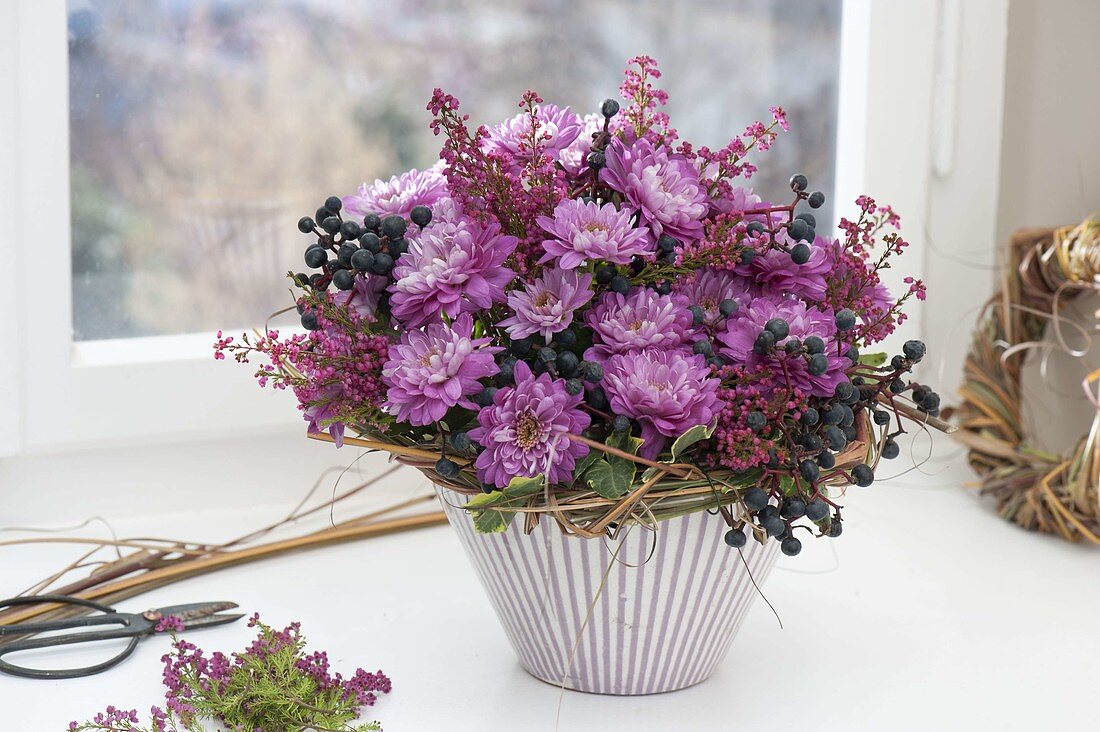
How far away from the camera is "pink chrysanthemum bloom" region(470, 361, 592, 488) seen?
1.79 ft

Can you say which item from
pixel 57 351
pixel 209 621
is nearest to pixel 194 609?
pixel 209 621

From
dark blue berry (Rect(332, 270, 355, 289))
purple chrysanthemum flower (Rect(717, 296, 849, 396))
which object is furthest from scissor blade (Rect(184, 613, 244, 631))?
purple chrysanthemum flower (Rect(717, 296, 849, 396))

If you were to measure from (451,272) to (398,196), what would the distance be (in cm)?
10

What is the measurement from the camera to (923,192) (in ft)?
4.02

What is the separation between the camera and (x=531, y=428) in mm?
548

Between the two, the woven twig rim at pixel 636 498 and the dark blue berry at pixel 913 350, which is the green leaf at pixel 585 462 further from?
the dark blue berry at pixel 913 350

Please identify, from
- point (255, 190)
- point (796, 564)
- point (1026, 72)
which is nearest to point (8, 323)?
point (255, 190)

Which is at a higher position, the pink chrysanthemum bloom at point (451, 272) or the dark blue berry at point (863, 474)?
the pink chrysanthemum bloom at point (451, 272)

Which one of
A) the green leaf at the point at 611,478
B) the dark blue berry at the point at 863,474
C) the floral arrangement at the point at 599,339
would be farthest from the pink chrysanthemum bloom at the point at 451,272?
the dark blue berry at the point at 863,474

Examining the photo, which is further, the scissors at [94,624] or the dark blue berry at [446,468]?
the scissors at [94,624]

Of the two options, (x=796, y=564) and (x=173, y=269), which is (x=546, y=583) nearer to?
(x=796, y=564)

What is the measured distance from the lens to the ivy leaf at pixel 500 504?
0.55 meters

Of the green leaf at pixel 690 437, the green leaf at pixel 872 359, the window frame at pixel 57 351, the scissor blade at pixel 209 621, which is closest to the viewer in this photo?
the green leaf at pixel 690 437

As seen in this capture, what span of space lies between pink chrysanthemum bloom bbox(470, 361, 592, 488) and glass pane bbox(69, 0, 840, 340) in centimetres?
66
